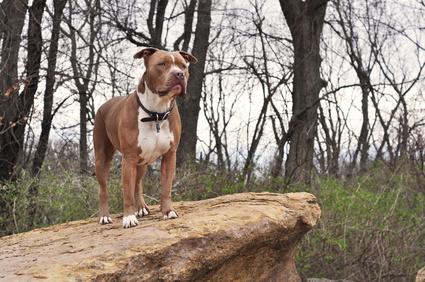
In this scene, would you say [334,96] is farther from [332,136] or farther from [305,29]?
[305,29]

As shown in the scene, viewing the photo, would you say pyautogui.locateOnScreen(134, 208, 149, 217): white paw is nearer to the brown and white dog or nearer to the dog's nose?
the brown and white dog

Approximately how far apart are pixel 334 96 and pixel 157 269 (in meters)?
15.5

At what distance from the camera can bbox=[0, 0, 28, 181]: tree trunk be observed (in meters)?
9.23

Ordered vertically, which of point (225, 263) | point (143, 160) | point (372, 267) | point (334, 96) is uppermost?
point (334, 96)

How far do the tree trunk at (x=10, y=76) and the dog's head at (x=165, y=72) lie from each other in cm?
530

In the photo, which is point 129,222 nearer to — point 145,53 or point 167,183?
point 167,183

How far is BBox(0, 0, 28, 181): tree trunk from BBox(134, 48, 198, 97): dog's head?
17.4 ft

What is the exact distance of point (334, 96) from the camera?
18.7m

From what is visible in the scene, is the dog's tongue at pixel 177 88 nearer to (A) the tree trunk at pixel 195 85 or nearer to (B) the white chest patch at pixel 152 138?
(B) the white chest patch at pixel 152 138

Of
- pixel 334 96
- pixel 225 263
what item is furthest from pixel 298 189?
pixel 334 96

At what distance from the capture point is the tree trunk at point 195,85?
1250 cm

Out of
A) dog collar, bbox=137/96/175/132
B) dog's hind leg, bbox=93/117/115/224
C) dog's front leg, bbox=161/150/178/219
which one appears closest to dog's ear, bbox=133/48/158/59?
dog collar, bbox=137/96/175/132

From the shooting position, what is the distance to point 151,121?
4.46 metres

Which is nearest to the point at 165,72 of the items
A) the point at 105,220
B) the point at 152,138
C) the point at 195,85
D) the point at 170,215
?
the point at 152,138
